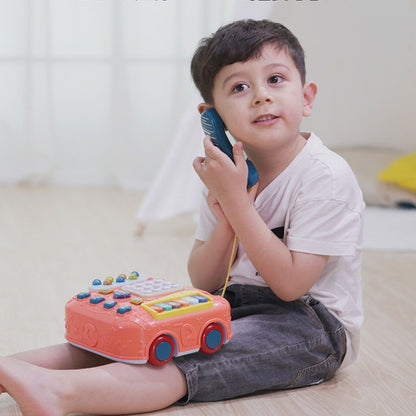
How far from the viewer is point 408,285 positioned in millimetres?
1597

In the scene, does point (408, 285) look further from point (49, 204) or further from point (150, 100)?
point (150, 100)

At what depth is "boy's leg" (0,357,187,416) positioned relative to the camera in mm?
804

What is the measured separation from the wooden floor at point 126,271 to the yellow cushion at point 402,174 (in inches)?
21.9

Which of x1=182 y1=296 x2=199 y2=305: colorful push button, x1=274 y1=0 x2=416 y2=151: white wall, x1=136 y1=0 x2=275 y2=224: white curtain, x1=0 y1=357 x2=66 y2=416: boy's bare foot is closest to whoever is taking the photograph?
x1=0 y1=357 x2=66 y2=416: boy's bare foot

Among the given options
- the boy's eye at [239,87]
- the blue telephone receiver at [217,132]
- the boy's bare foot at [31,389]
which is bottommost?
the boy's bare foot at [31,389]

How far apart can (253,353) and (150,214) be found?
3.93 ft

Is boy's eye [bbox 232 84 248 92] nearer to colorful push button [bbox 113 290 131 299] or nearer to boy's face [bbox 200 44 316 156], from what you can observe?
boy's face [bbox 200 44 316 156]

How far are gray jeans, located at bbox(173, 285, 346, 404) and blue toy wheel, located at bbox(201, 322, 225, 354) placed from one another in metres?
0.02

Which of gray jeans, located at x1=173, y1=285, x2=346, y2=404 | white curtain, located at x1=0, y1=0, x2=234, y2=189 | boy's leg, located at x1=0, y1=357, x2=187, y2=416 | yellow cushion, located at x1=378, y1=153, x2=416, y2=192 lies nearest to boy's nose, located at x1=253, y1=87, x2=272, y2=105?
gray jeans, located at x1=173, y1=285, x2=346, y2=404

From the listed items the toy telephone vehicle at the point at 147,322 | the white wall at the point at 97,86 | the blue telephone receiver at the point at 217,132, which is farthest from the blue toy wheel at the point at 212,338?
the white wall at the point at 97,86

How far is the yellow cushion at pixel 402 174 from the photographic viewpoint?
2.40 meters

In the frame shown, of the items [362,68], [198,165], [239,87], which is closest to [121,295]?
[198,165]

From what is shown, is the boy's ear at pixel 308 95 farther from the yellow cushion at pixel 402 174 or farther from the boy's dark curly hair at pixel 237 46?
the yellow cushion at pixel 402 174

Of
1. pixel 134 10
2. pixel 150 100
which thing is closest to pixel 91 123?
pixel 150 100
